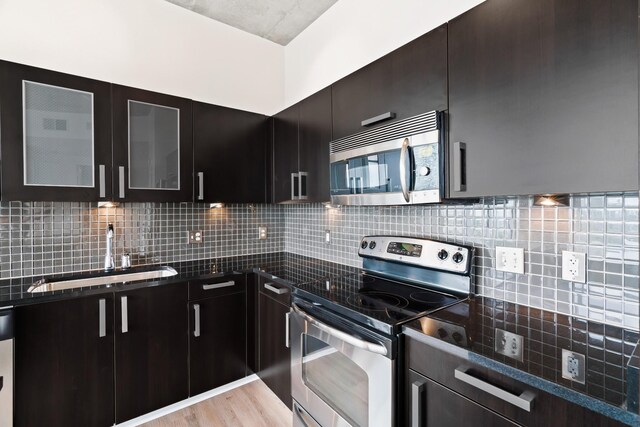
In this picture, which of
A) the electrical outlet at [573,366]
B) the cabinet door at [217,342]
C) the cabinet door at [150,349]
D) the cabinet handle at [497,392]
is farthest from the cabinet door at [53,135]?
the electrical outlet at [573,366]

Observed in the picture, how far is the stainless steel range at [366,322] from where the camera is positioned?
4.09ft

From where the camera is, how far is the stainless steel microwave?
1336 mm

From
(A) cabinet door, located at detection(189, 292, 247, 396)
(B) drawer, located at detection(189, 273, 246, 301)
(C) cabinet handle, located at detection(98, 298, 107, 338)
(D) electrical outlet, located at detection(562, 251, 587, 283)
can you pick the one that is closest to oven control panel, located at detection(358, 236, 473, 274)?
(D) electrical outlet, located at detection(562, 251, 587, 283)

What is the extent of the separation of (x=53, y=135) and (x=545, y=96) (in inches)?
91.8

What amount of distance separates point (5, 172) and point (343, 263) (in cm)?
203

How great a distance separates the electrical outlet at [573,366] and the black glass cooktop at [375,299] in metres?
0.48

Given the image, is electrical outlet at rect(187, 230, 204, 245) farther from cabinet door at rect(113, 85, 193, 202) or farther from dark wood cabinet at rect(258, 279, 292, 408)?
dark wood cabinet at rect(258, 279, 292, 408)

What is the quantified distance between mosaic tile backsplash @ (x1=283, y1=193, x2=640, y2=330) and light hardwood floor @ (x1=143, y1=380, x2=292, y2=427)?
1409 millimetres

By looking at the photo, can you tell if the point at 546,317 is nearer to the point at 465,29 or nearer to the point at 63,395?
the point at 465,29

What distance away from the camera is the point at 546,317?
1.27m

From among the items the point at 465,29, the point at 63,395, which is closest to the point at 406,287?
the point at 465,29

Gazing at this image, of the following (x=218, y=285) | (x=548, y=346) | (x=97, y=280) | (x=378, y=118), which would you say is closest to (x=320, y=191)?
(x=378, y=118)

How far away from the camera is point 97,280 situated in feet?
7.13

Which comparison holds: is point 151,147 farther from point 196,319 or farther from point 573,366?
point 573,366
